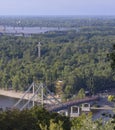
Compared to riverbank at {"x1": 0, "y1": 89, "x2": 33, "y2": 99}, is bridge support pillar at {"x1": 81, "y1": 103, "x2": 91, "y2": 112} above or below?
above

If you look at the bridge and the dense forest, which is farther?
the dense forest

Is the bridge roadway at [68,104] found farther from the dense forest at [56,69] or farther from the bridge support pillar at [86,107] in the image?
the dense forest at [56,69]

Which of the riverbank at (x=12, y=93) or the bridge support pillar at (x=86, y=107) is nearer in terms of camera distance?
the bridge support pillar at (x=86, y=107)

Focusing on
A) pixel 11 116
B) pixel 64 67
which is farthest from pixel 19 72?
pixel 11 116

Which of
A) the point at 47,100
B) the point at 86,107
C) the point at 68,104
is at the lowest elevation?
the point at 47,100

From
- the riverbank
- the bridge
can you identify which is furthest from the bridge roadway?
the riverbank

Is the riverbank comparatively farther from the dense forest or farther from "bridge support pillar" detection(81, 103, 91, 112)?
"bridge support pillar" detection(81, 103, 91, 112)

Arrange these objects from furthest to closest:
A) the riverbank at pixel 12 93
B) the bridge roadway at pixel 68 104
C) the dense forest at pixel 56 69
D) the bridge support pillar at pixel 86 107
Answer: the riverbank at pixel 12 93
the dense forest at pixel 56 69
the bridge support pillar at pixel 86 107
the bridge roadway at pixel 68 104

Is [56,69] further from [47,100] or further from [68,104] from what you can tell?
[68,104]

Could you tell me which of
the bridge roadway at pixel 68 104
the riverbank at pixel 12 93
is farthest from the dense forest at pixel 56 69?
the bridge roadway at pixel 68 104

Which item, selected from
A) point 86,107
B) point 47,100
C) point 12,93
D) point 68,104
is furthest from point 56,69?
point 86,107

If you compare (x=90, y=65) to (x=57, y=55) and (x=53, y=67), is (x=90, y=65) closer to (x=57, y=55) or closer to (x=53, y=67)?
(x=53, y=67)

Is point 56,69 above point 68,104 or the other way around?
the other way around
